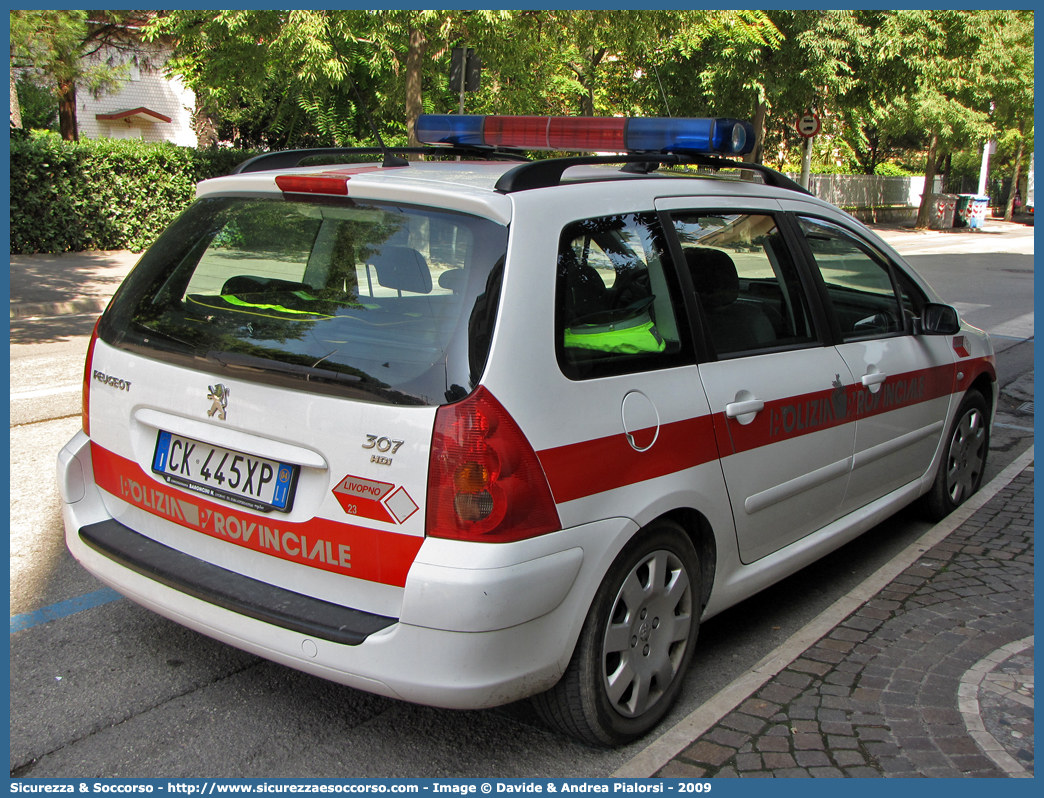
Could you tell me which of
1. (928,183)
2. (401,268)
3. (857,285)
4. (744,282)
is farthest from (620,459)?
(928,183)

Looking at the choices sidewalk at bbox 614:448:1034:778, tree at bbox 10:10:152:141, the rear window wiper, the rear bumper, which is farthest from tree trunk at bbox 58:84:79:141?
sidewalk at bbox 614:448:1034:778

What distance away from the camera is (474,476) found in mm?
2369

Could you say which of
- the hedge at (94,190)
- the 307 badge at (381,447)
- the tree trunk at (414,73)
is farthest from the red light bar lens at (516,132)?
the hedge at (94,190)

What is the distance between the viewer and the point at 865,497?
399cm

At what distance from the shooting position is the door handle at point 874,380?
3.79 m

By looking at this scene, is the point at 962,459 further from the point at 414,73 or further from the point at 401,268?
the point at 414,73

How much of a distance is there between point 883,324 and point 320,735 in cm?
285

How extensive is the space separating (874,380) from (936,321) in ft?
2.16

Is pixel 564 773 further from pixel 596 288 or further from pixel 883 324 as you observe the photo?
pixel 883 324

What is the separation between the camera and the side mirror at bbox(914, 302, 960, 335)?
423cm

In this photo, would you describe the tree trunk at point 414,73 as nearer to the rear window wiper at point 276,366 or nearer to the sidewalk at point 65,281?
the sidewalk at point 65,281

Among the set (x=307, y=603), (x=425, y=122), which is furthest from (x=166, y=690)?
(x=425, y=122)

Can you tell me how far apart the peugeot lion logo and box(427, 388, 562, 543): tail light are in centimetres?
67

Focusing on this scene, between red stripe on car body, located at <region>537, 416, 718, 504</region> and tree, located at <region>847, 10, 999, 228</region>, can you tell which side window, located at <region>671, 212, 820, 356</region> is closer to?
red stripe on car body, located at <region>537, 416, 718, 504</region>
